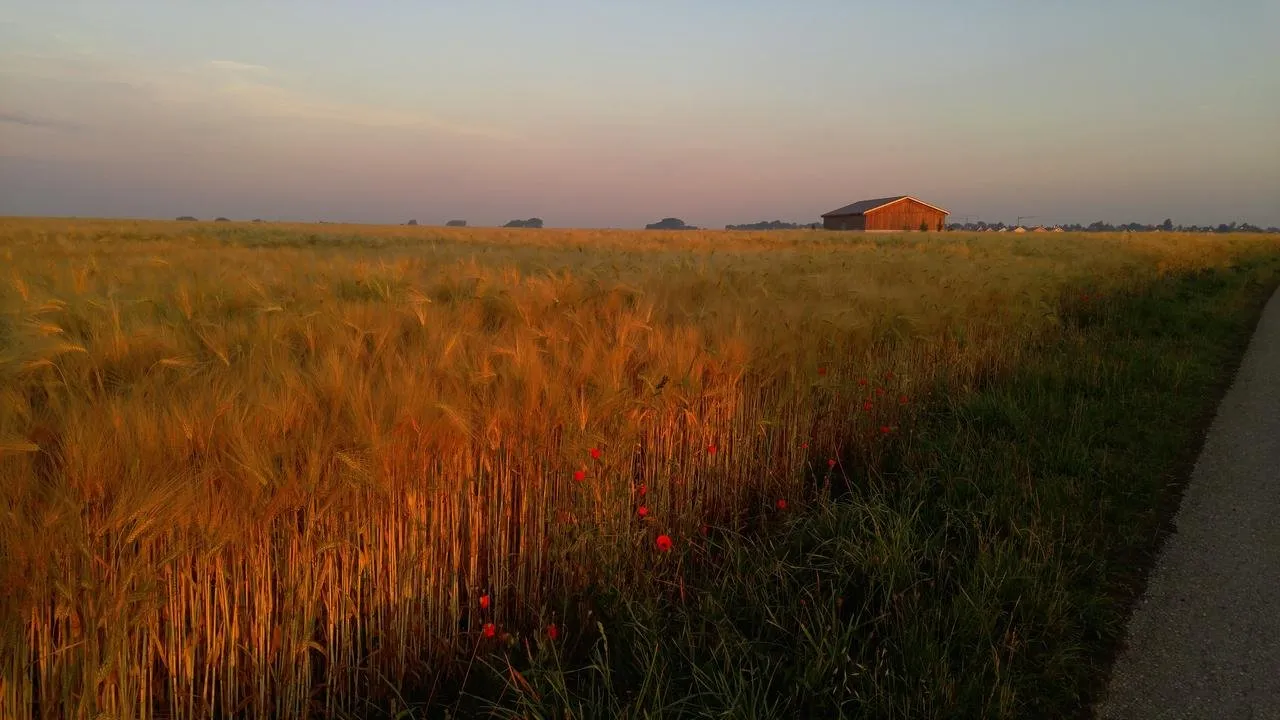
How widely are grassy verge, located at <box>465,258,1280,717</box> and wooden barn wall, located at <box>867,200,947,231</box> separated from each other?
5262cm

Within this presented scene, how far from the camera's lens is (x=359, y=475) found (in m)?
1.85

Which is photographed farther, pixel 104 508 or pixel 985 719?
pixel 985 719

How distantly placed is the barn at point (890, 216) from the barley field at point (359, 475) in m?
52.9

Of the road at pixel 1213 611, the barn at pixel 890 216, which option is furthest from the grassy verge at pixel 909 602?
the barn at pixel 890 216

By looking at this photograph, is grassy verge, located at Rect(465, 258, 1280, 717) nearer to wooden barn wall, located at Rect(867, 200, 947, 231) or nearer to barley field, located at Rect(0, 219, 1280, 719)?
barley field, located at Rect(0, 219, 1280, 719)

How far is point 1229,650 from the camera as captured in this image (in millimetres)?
2449

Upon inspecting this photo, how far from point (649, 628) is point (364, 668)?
0.87 metres

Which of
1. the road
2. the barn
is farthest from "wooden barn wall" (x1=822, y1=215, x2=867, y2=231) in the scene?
the road

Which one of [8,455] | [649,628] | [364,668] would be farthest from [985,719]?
[8,455]

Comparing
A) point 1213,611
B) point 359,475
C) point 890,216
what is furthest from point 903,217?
point 359,475

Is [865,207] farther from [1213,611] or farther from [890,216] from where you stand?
[1213,611]

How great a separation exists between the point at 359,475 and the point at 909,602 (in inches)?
73.3

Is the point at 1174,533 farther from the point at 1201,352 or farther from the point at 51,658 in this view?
the point at 1201,352

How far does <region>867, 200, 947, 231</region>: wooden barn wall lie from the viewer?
53125 millimetres
